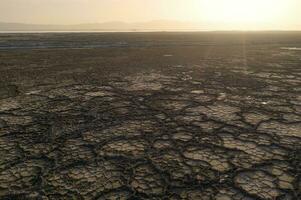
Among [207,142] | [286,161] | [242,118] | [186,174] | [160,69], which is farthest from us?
[160,69]

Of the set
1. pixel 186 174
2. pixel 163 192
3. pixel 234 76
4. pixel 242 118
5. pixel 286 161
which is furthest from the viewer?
pixel 234 76

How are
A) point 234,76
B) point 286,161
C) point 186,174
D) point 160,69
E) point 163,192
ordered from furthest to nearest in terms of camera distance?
1. point 160,69
2. point 234,76
3. point 286,161
4. point 186,174
5. point 163,192

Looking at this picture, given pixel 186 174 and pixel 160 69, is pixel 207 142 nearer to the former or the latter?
pixel 186 174

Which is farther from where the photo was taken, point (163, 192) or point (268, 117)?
point (268, 117)

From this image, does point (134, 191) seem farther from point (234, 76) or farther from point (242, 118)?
point (234, 76)

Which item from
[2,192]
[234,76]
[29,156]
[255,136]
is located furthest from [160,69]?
[2,192]

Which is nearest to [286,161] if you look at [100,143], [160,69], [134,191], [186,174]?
[186,174]
